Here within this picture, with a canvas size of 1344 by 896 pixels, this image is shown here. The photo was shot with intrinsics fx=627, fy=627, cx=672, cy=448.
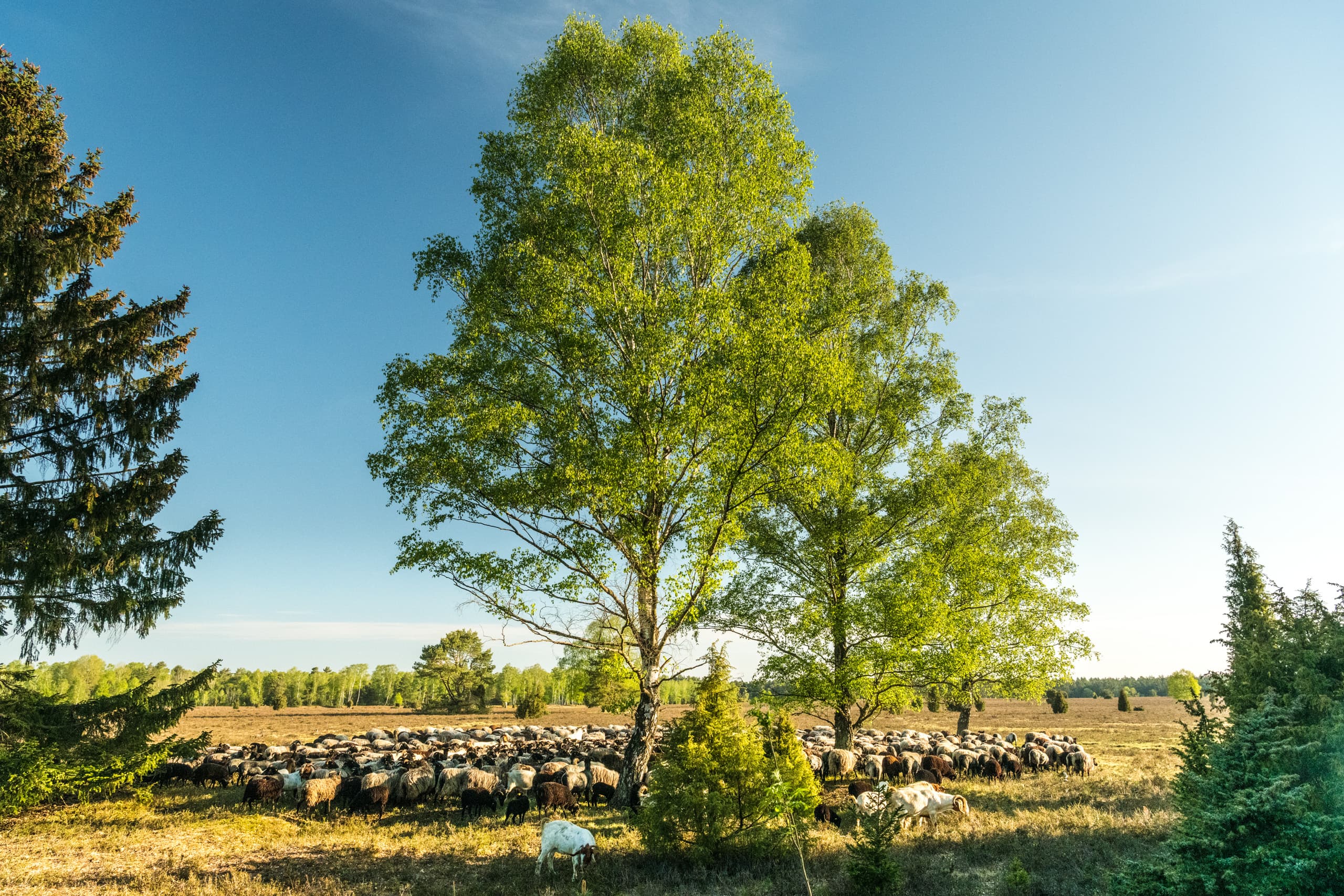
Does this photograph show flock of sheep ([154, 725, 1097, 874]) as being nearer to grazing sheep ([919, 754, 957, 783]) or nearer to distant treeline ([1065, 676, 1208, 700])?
grazing sheep ([919, 754, 957, 783])

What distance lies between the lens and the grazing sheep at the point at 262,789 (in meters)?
16.2

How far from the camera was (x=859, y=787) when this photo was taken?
15.3m

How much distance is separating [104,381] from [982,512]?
25718 mm

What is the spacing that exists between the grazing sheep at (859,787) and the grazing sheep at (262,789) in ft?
48.3

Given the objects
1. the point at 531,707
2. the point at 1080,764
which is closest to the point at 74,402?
the point at 1080,764

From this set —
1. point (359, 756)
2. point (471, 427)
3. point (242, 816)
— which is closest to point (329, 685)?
point (359, 756)

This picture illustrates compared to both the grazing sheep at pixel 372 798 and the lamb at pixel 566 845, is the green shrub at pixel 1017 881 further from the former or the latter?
the grazing sheep at pixel 372 798

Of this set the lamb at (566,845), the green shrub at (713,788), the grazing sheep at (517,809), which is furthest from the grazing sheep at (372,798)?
the green shrub at (713,788)

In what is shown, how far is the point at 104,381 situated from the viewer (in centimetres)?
1462

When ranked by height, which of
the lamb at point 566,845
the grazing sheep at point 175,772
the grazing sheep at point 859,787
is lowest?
the grazing sheep at point 175,772

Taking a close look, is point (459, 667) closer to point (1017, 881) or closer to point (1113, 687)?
point (1017, 881)

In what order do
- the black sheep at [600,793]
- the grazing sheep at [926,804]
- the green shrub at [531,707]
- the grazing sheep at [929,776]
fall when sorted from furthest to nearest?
the green shrub at [531,707], the grazing sheep at [929,776], the black sheep at [600,793], the grazing sheep at [926,804]

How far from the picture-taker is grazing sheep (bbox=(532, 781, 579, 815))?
1510 cm

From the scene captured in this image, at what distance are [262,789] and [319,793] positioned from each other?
1.55 metres
